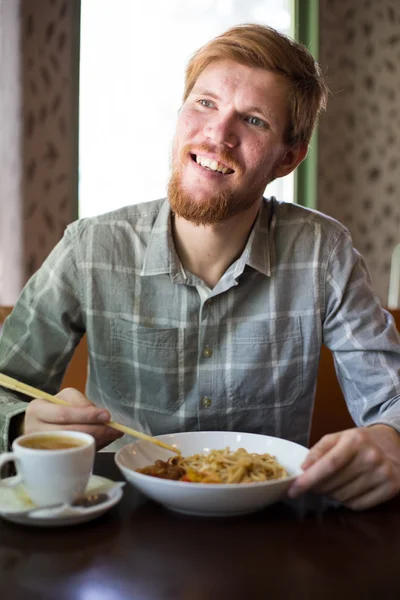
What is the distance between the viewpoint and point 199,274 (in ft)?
5.28

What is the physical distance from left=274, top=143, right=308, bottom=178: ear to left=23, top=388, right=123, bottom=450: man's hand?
0.88 metres

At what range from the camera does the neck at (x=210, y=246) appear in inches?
63.4

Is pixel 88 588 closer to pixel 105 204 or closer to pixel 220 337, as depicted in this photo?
pixel 220 337

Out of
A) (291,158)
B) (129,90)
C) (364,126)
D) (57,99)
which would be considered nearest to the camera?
(291,158)

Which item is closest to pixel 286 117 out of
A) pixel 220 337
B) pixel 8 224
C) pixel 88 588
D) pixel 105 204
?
pixel 220 337

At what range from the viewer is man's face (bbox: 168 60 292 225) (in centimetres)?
155

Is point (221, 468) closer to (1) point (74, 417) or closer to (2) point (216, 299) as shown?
(1) point (74, 417)

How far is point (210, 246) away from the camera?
162cm

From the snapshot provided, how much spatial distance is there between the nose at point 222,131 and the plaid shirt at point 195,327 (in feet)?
0.66

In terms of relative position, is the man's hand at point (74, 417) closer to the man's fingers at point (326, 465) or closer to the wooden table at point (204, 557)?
the wooden table at point (204, 557)

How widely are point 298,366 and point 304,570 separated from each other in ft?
2.75

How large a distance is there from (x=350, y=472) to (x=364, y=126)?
12.4 ft

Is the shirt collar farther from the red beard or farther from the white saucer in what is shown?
the white saucer

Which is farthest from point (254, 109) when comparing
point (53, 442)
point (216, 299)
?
point (53, 442)
